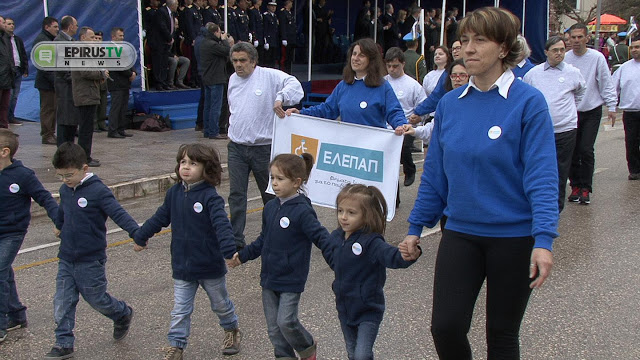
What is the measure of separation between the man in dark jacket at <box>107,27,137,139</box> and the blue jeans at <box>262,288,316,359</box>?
10037 millimetres

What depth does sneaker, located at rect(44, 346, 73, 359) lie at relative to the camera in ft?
14.9

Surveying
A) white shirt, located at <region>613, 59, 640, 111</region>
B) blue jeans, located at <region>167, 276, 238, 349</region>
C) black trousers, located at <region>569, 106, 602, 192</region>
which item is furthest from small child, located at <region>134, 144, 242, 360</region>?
white shirt, located at <region>613, 59, 640, 111</region>

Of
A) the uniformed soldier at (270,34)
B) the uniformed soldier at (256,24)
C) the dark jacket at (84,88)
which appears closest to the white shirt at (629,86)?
the dark jacket at (84,88)

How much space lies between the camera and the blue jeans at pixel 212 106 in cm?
1397

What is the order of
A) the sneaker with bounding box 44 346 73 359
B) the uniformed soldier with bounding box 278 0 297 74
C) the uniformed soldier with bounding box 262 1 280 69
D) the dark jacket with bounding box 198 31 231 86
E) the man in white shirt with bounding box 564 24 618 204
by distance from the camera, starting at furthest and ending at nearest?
1. the uniformed soldier with bounding box 278 0 297 74
2. the uniformed soldier with bounding box 262 1 280 69
3. the dark jacket with bounding box 198 31 231 86
4. the man in white shirt with bounding box 564 24 618 204
5. the sneaker with bounding box 44 346 73 359

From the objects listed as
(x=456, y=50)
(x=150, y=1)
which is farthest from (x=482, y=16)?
(x=150, y=1)

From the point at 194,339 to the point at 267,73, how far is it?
117 inches

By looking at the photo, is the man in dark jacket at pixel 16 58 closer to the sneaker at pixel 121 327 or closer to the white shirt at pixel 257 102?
the white shirt at pixel 257 102

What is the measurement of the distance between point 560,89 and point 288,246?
4900 mm

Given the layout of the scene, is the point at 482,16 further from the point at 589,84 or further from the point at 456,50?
the point at 589,84

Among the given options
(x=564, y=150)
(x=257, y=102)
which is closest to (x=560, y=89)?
(x=564, y=150)

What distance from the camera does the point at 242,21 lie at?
16547 mm

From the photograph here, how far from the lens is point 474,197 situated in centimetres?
311

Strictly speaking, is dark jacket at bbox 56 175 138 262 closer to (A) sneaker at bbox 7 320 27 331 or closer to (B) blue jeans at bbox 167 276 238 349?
(B) blue jeans at bbox 167 276 238 349
